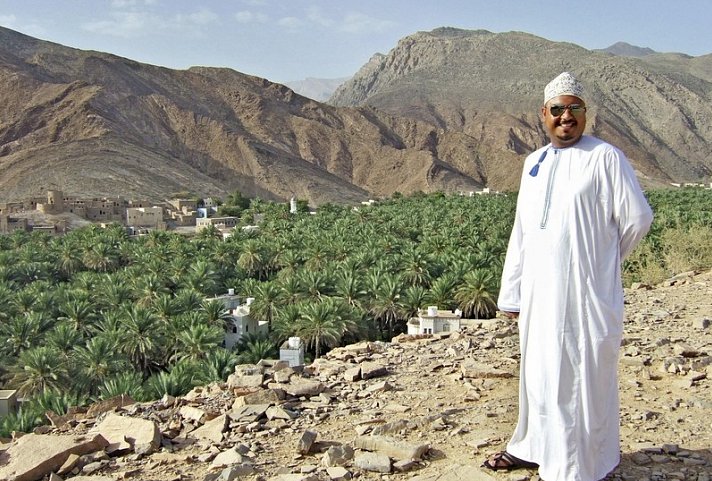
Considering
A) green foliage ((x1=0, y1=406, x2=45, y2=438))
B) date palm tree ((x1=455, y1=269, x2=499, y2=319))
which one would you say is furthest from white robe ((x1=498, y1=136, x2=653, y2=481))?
date palm tree ((x1=455, y1=269, x2=499, y2=319))

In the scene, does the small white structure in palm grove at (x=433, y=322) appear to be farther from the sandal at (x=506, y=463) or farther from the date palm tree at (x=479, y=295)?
the sandal at (x=506, y=463)

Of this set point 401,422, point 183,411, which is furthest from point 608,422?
point 183,411

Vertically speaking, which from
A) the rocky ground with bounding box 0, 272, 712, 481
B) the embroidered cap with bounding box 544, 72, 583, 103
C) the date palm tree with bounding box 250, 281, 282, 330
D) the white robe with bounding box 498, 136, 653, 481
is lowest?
the date palm tree with bounding box 250, 281, 282, 330

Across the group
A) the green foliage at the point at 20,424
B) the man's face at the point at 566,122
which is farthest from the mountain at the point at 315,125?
the man's face at the point at 566,122

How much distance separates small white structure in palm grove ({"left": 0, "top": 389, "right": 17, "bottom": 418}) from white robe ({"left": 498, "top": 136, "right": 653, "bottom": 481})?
11.1 m

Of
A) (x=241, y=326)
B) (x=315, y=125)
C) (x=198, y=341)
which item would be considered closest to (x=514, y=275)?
(x=198, y=341)

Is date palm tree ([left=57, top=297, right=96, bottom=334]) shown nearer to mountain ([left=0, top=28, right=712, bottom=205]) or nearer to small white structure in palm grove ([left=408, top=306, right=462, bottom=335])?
small white structure in palm grove ([left=408, top=306, right=462, bottom=335])

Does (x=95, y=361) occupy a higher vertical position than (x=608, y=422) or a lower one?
lower

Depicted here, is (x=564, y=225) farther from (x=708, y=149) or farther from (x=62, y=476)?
(x=708, y=149)

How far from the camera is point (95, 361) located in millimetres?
13219

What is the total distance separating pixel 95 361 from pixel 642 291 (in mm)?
10625

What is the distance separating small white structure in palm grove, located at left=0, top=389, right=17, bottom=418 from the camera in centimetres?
1141

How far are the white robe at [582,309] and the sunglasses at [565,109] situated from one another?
7.0 inches

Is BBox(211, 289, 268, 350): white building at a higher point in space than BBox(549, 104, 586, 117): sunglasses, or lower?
lower
